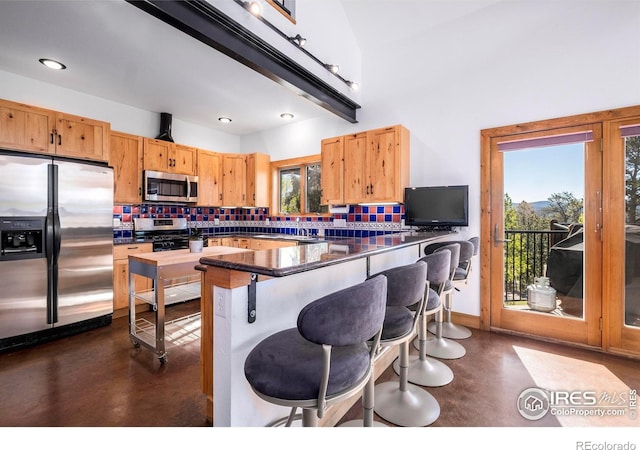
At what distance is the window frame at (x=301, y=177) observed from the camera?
15.4 ft

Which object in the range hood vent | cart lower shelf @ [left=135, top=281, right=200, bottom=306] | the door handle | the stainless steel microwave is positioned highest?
the range hood vent

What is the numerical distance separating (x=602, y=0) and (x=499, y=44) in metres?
0.80

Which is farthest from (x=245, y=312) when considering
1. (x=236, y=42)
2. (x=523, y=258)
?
(x=523, y=258)

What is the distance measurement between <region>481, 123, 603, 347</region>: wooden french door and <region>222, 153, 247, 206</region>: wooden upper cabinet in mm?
3814

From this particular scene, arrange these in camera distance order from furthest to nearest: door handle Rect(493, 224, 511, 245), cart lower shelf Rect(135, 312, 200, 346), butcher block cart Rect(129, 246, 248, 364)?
door handle Rect(493, 224, 511, 245) → cart lower shelf Rect(135, 312, 200, 346) → butcher block cart Rect(129, 246, 248, 364)

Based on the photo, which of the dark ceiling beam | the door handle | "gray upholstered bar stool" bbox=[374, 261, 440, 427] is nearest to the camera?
"gray upholstered bar stool" bbox=[374, 261, 440, 427]

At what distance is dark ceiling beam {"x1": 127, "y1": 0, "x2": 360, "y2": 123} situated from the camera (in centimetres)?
197

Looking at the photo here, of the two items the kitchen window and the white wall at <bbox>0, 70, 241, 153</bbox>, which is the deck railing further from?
the white wall at <bbox>0, 70, 241, 153</bbox>

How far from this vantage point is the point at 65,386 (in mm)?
2080

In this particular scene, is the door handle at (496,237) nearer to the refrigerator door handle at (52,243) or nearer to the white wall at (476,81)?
the white wall at (476,81)

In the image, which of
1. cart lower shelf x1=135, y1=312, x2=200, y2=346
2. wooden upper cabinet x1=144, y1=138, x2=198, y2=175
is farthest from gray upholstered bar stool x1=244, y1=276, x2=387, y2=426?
wooden upper cabinet x1=144, y1=138, x2=198, y2=175
